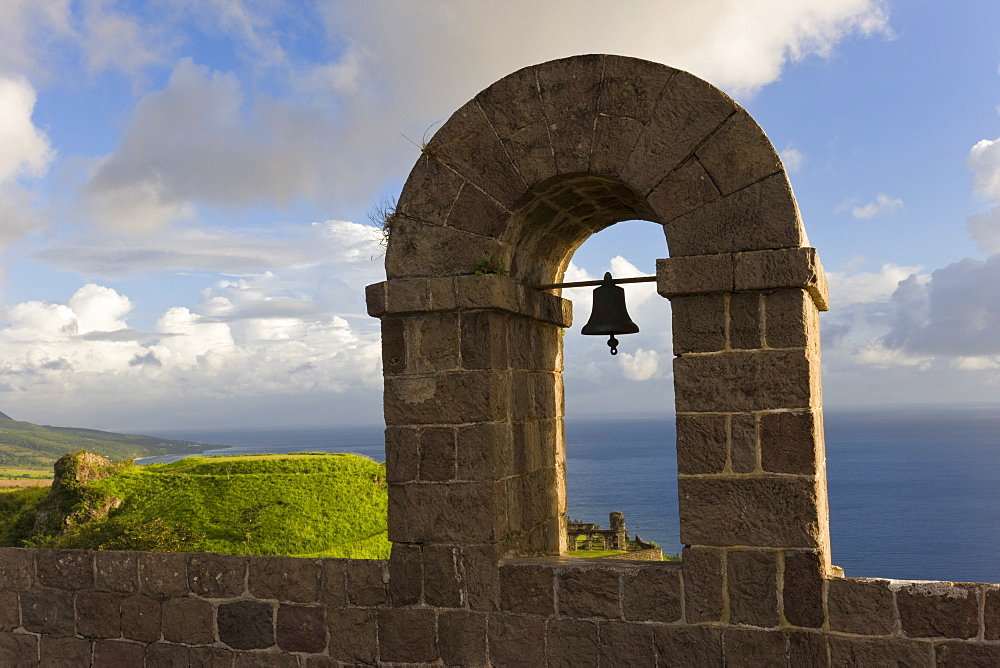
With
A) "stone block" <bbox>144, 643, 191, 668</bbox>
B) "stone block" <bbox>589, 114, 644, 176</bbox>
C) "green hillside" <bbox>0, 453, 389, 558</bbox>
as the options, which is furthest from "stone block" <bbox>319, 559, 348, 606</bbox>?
"green hillside" <bbox>0, 453, 389, 558</bbox>

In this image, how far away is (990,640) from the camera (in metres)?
3.71

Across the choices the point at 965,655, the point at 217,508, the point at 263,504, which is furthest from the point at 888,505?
the point at 965,655

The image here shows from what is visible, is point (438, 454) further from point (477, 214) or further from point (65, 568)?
point (65, 568)

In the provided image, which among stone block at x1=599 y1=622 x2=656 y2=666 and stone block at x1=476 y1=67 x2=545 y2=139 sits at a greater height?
stone block at x1=476 y1=67 x2=545 y2=139

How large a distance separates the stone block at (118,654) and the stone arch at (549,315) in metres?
2.01

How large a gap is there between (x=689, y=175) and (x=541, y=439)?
6.43ft

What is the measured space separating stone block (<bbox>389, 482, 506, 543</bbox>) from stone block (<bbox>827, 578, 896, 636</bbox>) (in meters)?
1.72

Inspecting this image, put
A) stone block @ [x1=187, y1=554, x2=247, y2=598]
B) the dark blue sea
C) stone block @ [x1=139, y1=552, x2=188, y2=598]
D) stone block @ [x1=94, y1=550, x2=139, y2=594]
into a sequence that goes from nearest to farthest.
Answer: stone block @ [x1=187, y1=554, x2=247, y2=598]
stone block @ [x1=139, y1=552, x2=188, y2=598]
stone block @ [x1=94, y1=550, x2=139, y2=594]
the dark blue sea

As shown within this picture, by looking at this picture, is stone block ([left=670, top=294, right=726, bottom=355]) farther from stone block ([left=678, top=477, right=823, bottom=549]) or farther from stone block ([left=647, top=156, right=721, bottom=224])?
stone block ([left=678, top=477, right=823, bottom=549])

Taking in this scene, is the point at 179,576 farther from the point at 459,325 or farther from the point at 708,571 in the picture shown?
the point at 708,571

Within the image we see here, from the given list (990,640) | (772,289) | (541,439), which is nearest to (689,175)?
(772,289)

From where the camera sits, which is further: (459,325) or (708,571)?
(459,325)

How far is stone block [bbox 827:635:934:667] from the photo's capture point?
12.5 feet

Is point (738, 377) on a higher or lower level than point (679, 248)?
lower
